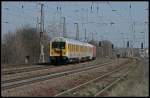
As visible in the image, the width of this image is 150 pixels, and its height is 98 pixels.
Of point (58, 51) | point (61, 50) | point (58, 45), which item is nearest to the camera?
point (61, 50)

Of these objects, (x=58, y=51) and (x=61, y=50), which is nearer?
(x=61, y=50)

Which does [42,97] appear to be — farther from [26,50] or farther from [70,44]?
[26,50]

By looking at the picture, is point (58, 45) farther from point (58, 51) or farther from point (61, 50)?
point (61, 50)

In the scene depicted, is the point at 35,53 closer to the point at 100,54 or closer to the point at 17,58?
the point at 17,58

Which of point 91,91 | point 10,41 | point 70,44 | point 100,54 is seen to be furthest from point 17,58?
point 100,54

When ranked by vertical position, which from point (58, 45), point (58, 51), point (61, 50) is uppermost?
point (58, 45)

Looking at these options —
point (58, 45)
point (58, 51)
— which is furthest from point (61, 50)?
point (58, 45)

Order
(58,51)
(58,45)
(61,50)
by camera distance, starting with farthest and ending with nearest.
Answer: (58,51), (58,45), (61,50)

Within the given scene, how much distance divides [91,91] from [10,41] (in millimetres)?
62891

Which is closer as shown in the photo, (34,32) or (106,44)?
(34,32)

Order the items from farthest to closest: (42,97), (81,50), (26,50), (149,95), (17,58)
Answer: (26,50)
(17,58)
(81,50)
(42,97)
(149,95)

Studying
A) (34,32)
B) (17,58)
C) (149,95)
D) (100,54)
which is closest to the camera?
(149,95)

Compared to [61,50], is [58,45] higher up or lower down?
higher up

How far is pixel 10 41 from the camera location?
8156 cm
